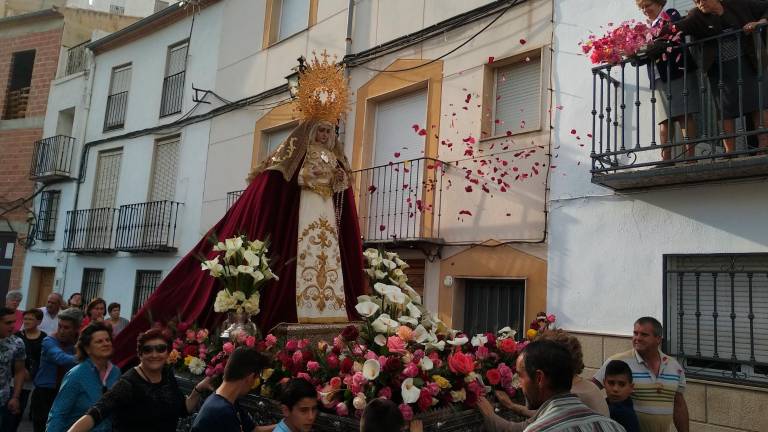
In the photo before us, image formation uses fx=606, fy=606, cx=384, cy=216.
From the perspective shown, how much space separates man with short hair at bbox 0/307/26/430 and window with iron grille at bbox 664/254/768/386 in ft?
16.4

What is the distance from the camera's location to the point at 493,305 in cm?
673

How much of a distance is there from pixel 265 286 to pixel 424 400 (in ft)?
6.38

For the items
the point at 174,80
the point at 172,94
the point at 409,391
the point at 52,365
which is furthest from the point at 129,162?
the point at 409,391

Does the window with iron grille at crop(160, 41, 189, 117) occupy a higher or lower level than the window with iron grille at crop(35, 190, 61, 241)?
higher

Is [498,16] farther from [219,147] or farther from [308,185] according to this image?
[219,147]

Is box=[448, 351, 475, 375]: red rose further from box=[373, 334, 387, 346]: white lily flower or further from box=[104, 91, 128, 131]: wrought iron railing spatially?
box=[104, 91, 128, 131]: wrought iron railing

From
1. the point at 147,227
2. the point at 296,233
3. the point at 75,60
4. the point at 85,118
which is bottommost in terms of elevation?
the point at 296,233

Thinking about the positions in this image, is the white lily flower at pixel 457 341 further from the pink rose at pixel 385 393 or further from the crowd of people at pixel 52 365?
the crowd of people at pixel 52 365

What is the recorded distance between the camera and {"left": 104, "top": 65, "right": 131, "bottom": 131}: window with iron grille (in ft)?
43.9

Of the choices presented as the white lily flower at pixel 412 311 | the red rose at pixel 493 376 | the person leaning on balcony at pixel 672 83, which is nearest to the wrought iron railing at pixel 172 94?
the person leaning on balcony at pixel 672 83

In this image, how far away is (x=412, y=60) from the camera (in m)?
7.88

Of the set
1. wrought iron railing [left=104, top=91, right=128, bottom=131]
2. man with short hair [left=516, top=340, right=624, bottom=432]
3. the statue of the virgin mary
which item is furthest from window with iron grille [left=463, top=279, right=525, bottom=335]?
wrought iron railing [left=104, top=91, right=128, bottom=131]

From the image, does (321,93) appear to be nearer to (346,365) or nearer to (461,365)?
(346,365)

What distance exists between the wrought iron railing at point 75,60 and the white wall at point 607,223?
1281 centimetres
